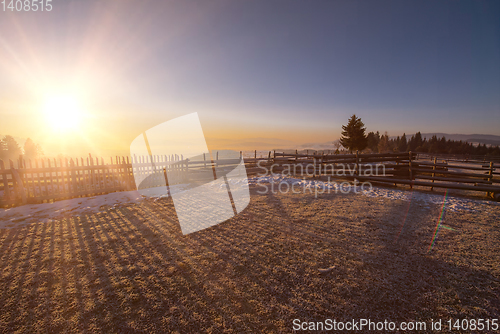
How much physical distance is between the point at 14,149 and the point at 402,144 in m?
136

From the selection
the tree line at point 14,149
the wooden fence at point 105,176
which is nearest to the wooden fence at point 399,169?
the wooden fence at point 105,176

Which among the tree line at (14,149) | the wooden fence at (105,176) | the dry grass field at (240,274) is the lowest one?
the dry grass field at (240,274)

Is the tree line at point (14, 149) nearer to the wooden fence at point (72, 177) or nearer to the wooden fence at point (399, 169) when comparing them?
the wooden fence at point (72, 177)

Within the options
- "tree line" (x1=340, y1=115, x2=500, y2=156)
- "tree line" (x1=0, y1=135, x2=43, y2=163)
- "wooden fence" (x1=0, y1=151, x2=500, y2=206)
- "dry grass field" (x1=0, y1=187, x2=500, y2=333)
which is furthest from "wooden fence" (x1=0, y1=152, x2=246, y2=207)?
"tree line" (x1=0, y1=135, x2=43, y2=163)

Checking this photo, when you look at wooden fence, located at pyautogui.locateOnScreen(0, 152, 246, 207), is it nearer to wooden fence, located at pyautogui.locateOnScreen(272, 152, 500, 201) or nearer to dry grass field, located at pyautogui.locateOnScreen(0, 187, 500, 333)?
dry grass field, located at pyautogui.locateOnScreen(0, 187, 500, 333)

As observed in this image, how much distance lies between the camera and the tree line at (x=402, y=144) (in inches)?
1715

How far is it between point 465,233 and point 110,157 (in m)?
13.7

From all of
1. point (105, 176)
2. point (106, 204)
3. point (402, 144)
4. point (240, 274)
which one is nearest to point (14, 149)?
point (105, 176)

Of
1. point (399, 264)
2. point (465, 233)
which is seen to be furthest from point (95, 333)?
point (465, 233)

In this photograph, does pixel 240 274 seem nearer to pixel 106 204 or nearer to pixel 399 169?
pixel 106 204

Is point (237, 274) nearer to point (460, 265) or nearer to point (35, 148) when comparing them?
point (460, 265)

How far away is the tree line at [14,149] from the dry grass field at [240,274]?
65047mm

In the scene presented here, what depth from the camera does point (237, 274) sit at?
3.33 m

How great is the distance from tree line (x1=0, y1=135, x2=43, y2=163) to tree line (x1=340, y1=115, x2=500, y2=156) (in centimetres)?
7646
